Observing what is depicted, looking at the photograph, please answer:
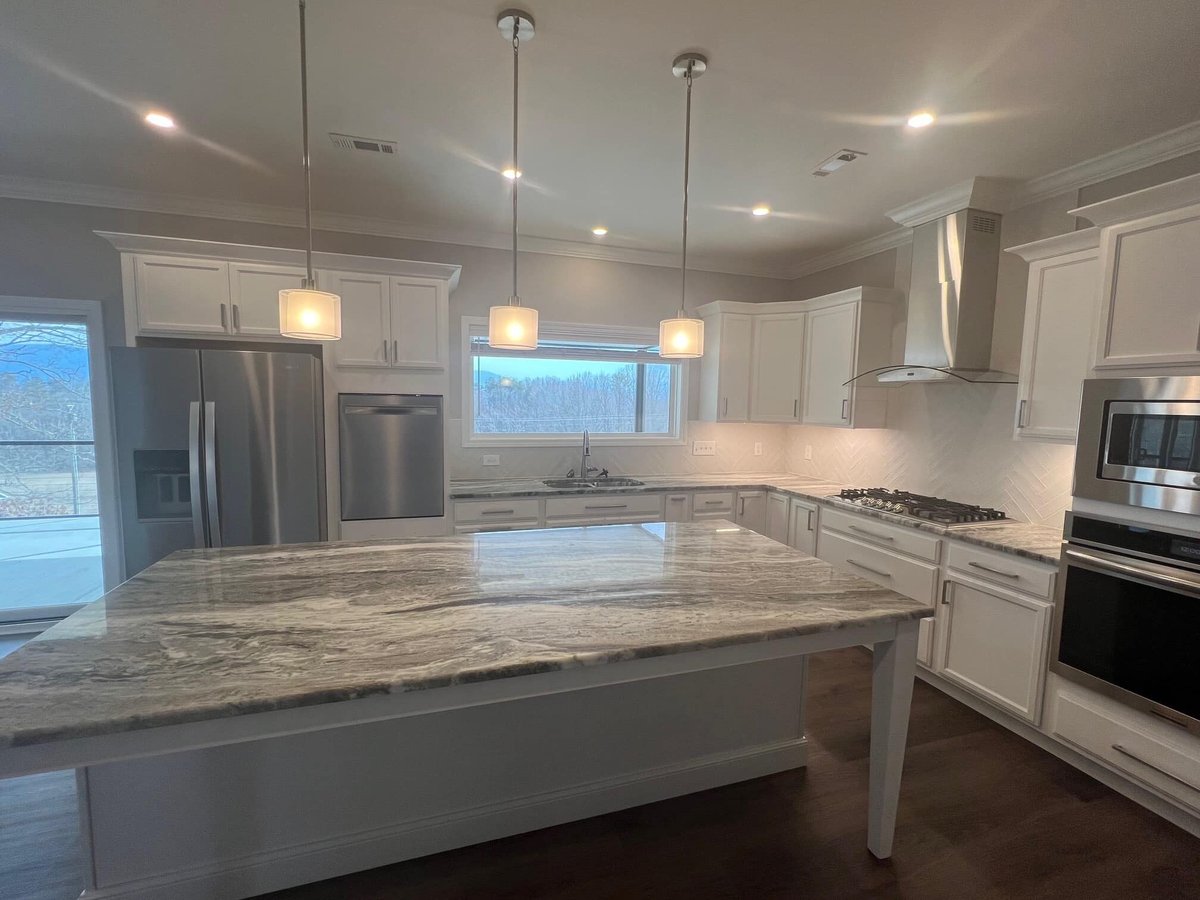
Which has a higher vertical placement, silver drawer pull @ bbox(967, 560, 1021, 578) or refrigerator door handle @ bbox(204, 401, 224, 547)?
refrigerator door handle @ bbox(204, 401, 224, 547)

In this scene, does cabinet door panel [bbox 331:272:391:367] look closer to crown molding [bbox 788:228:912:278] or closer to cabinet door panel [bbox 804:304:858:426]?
cabinet door panel [bbox 804:304:858:426]

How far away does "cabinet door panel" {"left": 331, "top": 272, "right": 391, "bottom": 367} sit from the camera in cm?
312

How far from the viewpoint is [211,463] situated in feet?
9.13

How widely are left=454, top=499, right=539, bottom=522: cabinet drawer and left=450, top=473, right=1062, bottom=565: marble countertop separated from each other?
0.05 metres

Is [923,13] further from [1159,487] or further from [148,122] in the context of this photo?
[148,122]

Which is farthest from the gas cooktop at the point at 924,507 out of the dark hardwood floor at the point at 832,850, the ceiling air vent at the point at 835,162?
the ceiling air vent at the point at 835,162

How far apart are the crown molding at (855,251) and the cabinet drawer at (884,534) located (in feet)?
6.15

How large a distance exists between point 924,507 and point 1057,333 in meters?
1.07

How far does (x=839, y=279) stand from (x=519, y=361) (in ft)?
8.42

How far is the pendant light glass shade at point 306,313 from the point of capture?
5.33 ft

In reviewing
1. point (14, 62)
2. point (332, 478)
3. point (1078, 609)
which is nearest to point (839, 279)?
point (1078, 609)

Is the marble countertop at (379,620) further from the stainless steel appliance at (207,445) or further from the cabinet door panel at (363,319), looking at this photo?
the cabinet door panel at (363,319)

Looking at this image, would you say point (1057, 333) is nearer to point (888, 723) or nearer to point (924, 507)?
point (924, 507)

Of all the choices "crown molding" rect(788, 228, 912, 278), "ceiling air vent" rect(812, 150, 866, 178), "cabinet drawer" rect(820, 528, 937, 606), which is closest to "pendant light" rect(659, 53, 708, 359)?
"ceiling air vent" rect(812, 150, 866, 178)
